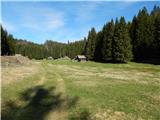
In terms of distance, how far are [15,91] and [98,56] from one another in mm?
87952

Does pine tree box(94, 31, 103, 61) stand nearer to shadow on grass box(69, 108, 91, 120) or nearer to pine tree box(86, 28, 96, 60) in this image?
pine tree box(86, 28, 96, 60)

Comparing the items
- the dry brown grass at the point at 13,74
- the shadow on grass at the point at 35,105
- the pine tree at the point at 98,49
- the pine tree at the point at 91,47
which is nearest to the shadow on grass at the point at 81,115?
the shadow on grass at the point at 35,105

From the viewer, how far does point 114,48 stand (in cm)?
9119

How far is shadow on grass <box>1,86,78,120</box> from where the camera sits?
16.7 meters

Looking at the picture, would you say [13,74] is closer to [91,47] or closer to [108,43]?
[108,43]

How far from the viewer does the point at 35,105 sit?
19.5 meters

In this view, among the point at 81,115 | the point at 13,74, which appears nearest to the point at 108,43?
the point at 13,74

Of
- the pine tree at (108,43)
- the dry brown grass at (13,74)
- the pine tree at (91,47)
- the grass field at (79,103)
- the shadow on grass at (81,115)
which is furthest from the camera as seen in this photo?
the pine tree at (91,47)

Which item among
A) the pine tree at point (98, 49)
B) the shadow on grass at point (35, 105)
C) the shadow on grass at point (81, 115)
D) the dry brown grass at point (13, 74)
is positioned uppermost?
the pine tree at point (98, 49)

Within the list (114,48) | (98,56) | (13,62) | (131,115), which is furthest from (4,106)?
(98,56)

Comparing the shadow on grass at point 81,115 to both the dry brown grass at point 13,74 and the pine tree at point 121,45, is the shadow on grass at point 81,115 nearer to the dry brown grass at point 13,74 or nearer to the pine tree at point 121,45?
the dry brown grass at point 13,74

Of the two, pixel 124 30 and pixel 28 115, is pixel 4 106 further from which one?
pixel 124 30

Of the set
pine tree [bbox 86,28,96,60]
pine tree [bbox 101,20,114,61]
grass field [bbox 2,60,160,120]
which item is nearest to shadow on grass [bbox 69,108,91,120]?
grass field [bbox 2,60,160,120]

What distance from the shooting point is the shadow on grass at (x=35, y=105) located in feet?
54.7
